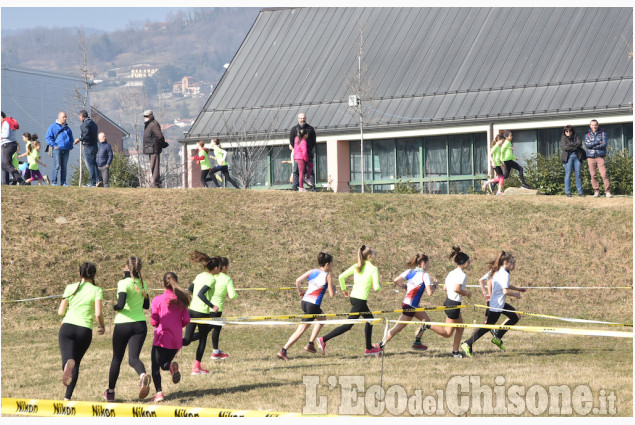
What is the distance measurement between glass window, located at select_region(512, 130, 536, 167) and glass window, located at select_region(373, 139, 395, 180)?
5193mm

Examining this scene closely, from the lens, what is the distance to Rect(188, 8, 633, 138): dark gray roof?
34500mm

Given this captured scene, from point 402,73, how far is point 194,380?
28.7 m

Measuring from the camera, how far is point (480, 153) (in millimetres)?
35312

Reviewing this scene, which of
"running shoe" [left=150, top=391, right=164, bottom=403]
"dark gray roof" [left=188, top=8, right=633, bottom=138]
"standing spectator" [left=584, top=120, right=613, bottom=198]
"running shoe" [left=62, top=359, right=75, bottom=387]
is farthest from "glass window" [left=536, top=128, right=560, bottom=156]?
"running shoe" [left=62, top=359, right=75, bottom=387]

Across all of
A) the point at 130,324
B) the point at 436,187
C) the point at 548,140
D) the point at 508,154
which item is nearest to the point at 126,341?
the point at 130,324

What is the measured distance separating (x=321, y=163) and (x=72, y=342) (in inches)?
1143

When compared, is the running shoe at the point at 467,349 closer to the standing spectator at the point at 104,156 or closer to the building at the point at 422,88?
the standing spectator at the point at 104,156

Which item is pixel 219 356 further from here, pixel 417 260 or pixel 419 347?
pixel 417 260

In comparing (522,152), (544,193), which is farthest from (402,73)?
(544,193)

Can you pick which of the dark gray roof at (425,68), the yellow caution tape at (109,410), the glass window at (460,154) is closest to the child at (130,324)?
the yellow caution tape at (109,410)

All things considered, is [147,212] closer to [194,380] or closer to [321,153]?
[194,380]

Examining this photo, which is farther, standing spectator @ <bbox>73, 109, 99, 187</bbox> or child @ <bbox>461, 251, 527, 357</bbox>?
standing spectator @ <bbox>73, 109, 99, 187</bbox>

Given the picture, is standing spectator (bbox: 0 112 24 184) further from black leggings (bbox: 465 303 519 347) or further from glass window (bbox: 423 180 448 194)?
glass window (bbox: 423 180 448 194)

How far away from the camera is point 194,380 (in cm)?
1186
